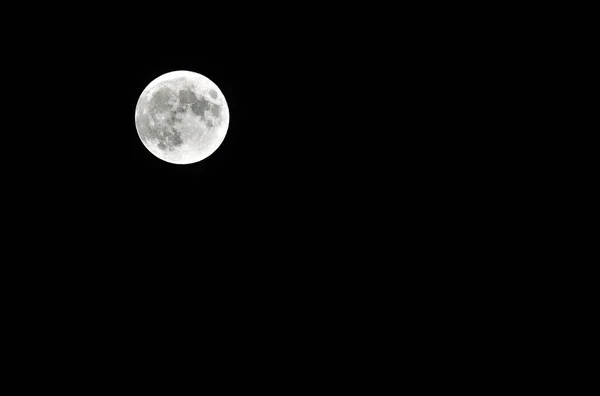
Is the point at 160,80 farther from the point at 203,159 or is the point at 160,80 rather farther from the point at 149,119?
the point at 203,159

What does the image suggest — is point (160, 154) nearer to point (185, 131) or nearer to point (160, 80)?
point (185, 131)

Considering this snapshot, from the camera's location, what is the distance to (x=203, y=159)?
182 inches

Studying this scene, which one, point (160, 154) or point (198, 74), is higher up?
point (198, 74)

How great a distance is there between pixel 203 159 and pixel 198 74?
2.76ft

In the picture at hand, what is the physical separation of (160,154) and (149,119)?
0.35m

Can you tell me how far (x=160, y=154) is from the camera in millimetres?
4480

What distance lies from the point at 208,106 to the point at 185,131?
1.10ft

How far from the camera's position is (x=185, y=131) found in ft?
14.3

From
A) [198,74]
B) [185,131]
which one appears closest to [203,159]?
[185,131]

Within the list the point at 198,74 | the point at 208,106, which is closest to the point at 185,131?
the point at 208,106

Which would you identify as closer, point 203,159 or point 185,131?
point 185,131

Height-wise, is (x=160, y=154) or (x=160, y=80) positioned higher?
(x=160, y=80)

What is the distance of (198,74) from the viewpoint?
456cm

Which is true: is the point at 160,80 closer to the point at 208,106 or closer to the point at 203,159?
the point at 208,106
